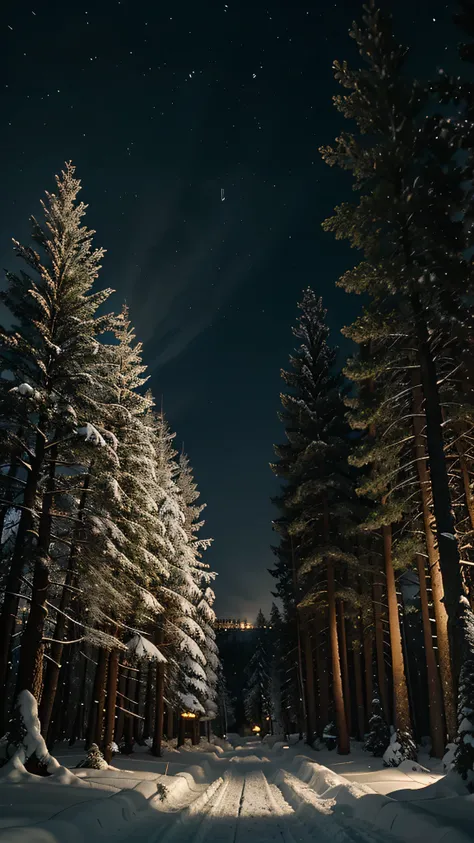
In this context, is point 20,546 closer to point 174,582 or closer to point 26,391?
point 26,391

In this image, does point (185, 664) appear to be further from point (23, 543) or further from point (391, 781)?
point (23, 543)

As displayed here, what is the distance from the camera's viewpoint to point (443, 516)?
1129 cm

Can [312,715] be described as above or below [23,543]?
below

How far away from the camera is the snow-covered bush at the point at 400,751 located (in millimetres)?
17578

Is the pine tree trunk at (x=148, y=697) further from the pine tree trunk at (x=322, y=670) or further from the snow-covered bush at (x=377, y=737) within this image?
the snow-covered bush at (x=377, y=737)

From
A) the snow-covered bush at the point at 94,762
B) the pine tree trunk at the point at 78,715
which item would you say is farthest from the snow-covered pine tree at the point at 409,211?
the pine tree trunk at the point at 78,715

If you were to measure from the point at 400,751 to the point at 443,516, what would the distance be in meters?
11.1

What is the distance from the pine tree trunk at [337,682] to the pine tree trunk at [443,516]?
1326 cm

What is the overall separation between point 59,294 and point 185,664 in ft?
77.3

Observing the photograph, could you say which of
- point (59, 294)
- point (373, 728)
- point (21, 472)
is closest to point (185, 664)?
point (373, 728)

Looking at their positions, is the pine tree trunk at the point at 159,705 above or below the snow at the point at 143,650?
below

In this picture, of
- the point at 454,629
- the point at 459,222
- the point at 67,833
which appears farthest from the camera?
the point at 459,222

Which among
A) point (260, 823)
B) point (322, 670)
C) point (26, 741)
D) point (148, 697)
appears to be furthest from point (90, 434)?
point (322, 670)

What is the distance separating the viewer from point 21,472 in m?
22.5
